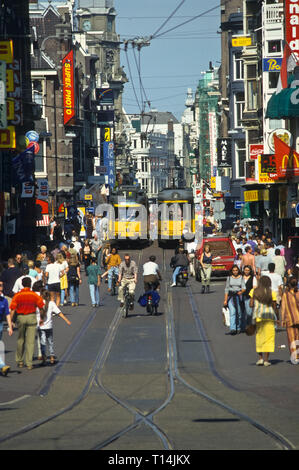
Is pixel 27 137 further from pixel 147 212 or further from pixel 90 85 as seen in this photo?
pixel 90 85

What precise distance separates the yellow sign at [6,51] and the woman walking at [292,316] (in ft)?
84.9

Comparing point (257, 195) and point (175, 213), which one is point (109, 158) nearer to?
point (175, 213)

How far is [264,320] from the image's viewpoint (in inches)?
711

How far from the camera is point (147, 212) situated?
5672 cm

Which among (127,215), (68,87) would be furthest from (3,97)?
(68,87)

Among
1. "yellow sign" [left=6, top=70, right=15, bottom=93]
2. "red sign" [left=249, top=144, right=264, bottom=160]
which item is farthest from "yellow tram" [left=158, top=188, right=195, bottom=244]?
"yellow sign" [left=6, top=70, right=15, bottom=93]

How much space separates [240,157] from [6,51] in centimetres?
3016

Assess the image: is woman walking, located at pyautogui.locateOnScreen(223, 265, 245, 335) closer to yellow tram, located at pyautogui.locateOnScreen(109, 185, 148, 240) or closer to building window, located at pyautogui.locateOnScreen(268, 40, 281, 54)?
yellow tram, located at pyautogui.locateOnScreen(109, 185, 148, 240)

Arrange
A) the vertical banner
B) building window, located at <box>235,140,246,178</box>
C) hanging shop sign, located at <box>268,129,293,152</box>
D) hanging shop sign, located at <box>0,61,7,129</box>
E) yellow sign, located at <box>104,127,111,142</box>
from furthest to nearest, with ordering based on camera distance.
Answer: yellow sign, located at <box>104,127,111,142</box> → the vertical banner → building window, located at <box>235,140,246,178</box> → hanging shop sign, located at <box>268,129,293,152</box> → hanging shop sign, located at <box>0,61,7,129</box>

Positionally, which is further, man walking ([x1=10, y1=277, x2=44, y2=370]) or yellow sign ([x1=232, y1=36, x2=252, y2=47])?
yellow sign ([x1=232, y1=36, x2=252, y2=47])

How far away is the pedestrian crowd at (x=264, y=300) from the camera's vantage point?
18062mm

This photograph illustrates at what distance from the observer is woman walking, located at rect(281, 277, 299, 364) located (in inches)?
720
